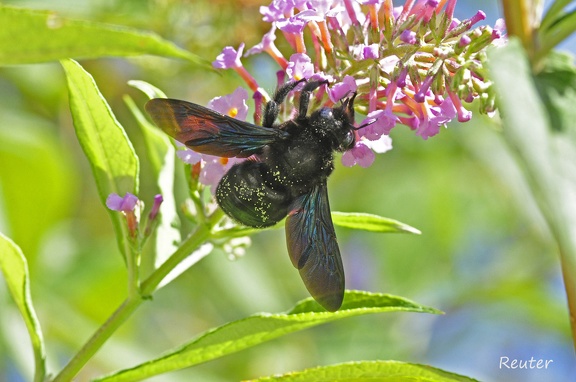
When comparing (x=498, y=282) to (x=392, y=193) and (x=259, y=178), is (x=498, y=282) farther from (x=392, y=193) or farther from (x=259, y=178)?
(x=259, y=178)

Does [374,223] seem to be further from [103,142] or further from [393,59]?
[103,142]

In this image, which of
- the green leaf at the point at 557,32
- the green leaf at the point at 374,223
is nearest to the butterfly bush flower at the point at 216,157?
the green leaf at the point at 374,223

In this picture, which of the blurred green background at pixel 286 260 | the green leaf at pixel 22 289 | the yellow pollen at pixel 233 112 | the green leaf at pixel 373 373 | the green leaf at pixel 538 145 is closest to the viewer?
the green leaf at pixel 538 145

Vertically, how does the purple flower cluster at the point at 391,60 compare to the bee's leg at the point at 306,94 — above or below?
above

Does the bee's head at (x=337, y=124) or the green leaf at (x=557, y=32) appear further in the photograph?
the bee's head at (x=337, y=124)

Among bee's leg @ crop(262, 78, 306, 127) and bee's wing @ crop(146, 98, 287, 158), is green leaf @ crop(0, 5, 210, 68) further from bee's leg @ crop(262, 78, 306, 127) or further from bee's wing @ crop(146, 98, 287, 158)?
bee's leg @ crop(262, 78, 306, 127)

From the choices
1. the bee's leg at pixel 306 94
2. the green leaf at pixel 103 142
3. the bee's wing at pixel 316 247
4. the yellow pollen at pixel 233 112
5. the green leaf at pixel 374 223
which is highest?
the bee's leg at pixel 306 94

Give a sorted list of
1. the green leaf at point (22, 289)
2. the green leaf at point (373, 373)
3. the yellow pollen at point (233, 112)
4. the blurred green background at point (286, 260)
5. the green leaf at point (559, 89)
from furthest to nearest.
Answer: the blurred green background at point (286, 260), the yellow pollen at point (233, 112), the green leaf at point (22, 289), the green leaf at point (373, 373), the green leaf at point (559, 89)

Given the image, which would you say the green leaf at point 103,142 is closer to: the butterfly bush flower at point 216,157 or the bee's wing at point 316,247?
the butterfly bush flower at point 216,157
